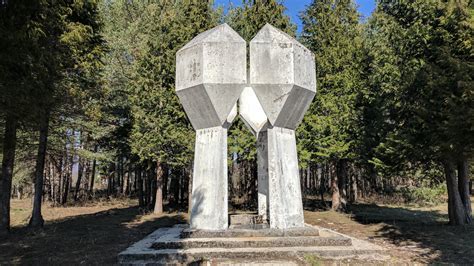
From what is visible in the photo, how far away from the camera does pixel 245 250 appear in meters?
7.09

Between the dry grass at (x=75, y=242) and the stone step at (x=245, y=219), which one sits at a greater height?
the stone step at (x=245, y=219)

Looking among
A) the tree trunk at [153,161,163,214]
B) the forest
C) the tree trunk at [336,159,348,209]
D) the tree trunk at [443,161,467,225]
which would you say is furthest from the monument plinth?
the tree trunk at [336,159,348,209]

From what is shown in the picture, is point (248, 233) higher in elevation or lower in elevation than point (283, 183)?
lower

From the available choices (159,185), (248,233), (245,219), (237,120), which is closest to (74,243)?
(245,219)

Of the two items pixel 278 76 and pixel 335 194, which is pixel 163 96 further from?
pixel 335 194

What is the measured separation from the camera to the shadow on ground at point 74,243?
753 centimetres

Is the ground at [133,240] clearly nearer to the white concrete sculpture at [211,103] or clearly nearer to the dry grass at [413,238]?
the dry grass at [413,238]

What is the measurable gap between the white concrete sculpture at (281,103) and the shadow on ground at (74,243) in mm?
4163

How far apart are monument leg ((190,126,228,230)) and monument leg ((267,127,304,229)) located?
1210 millimetres

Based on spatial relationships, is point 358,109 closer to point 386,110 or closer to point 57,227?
point 386,110

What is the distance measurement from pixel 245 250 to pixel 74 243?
17.3ft

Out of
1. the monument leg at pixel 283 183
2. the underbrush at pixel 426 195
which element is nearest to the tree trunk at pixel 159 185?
the monument leg at pixel 283 183

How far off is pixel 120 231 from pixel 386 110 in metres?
11.9

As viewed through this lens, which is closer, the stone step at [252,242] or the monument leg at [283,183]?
the stone step at [252,242]
